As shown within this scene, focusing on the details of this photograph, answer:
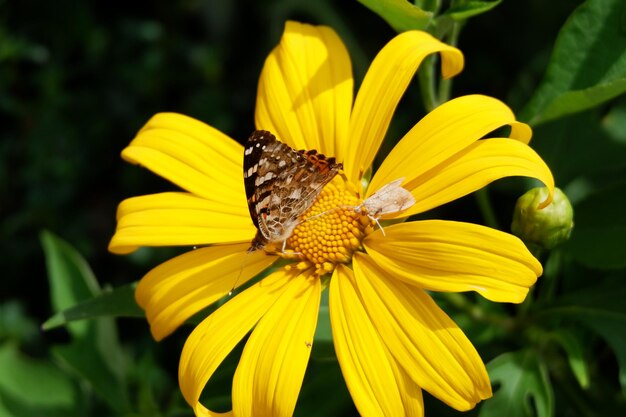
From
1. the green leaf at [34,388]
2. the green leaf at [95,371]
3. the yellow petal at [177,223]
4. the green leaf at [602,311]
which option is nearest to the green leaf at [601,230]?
the green leaf at [602,311]

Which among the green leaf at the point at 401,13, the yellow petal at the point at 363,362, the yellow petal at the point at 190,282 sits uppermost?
the green leaf at the point at 401,13

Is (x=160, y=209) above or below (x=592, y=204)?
above

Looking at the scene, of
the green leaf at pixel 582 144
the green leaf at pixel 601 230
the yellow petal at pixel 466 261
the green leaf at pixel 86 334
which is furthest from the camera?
the green leaf at pixel 86 334

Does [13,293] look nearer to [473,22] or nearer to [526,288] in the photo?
[473,22]

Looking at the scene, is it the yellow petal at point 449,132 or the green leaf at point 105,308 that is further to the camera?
the green leaf at point 105,308

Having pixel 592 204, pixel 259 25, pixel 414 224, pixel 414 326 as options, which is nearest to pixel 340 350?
pixel 414 326

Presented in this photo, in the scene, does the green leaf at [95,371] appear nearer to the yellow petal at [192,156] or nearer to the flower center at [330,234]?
the yellow petal at [192,156]

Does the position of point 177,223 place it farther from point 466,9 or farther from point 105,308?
point 466,9

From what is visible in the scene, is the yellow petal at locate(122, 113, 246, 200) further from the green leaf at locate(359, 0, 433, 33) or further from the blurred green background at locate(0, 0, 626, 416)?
the blurred green background at locate(0, 0, 626, 416)
